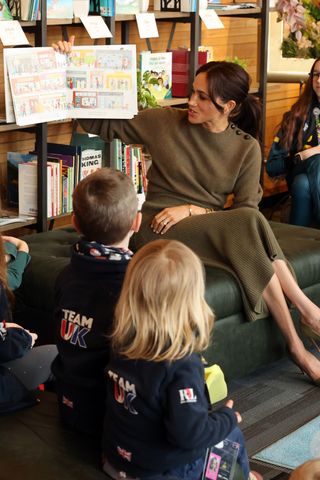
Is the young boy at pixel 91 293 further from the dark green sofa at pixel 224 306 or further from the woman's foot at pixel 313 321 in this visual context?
the woman's foot at pixel 313 321

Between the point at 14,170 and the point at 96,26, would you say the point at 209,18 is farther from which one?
the point at 14,170

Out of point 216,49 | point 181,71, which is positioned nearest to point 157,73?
point 181,71

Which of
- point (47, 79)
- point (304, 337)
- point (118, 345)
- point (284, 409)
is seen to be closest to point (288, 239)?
point (304, 337)

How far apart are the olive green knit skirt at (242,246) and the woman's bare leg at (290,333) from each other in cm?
4

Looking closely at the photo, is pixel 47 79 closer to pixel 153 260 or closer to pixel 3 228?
pixel 3 228

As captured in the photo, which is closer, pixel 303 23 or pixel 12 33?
pixel 12 33

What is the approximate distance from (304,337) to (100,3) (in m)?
1.80

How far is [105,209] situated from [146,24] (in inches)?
94.8

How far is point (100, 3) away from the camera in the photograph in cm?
418

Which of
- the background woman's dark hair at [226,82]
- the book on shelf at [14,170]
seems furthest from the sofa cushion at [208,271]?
the background woman's dark hair at [226,82]

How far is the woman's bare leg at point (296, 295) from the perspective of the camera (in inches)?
131

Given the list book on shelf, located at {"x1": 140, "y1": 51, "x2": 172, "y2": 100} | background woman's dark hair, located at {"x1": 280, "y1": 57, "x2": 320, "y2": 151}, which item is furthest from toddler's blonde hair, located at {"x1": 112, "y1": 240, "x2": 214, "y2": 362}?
background woman's dark hair, located at {"x1": 280, "y1": 57, "x2": 320, "y2": 151}

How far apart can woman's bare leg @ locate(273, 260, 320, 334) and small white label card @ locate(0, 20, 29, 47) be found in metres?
1.37

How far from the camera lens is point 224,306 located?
10.5 ft
